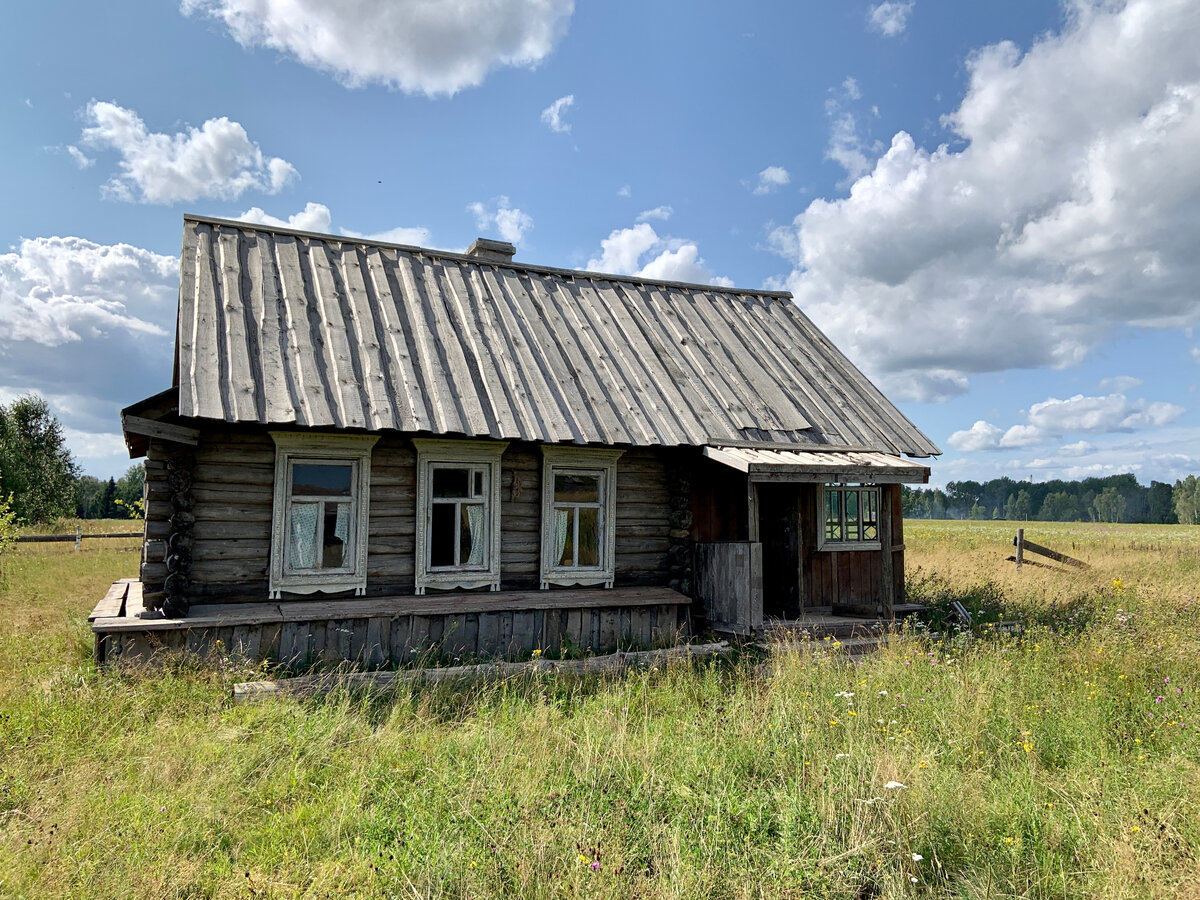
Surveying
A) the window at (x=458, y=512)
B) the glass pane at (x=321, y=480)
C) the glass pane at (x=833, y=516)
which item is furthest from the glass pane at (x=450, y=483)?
the glass pane at (x=833, y=516)

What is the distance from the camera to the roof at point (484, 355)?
920cm

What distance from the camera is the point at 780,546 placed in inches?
489

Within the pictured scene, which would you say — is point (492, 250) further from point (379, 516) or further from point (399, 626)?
point (399, 626)

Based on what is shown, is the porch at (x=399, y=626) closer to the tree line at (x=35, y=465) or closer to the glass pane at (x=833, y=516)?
the glass pane at (x=833, y=516)

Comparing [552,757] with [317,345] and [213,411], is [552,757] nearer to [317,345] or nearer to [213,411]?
[213,411]

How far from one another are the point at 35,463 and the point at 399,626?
47.2 metres

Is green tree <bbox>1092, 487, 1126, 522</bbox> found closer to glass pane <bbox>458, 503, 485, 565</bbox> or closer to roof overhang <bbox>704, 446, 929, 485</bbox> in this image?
roof overhang <bbox>704, 446, 929, 485</bbox>

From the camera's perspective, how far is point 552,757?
18.4ft

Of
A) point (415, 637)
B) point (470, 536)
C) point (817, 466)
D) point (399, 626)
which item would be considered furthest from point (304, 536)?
point (817, 466)

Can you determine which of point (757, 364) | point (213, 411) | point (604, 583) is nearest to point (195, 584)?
point (213, 411)

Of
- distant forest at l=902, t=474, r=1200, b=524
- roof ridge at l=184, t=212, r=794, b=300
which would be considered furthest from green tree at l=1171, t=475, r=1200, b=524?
roof ridge at l=184, t=212, r=794, b=300

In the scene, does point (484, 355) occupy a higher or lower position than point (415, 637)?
higher

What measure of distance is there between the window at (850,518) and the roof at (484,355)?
844 mm

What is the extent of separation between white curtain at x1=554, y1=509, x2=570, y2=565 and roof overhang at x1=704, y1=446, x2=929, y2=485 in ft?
7.23
